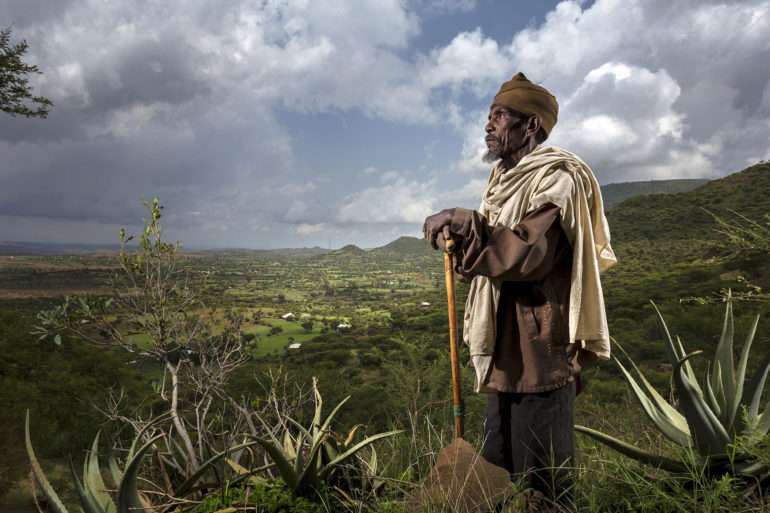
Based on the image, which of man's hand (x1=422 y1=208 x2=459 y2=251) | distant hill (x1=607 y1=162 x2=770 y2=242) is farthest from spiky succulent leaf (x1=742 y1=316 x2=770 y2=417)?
distant hill (x1=607 y1=162 x2=770 y2=242)

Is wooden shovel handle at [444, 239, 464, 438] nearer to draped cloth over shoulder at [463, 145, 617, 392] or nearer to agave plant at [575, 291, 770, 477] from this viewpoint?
draped cloth over shoulder at [463, 145, 617, 392]

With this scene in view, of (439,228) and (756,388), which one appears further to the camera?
(756,388)

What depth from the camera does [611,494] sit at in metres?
2.15

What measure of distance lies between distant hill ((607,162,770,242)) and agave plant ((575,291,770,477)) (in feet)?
150

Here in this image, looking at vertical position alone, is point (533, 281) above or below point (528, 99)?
below

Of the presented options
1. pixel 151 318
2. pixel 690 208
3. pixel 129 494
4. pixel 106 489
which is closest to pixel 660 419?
pixel 129 494

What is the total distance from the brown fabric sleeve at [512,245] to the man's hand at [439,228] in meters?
0.03

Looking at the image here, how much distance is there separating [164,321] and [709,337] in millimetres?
19524

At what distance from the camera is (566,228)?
1878 millimetres

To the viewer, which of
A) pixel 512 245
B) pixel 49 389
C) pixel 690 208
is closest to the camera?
pixel 512 245

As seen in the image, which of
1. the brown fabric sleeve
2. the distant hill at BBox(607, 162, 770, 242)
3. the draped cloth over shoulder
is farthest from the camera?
the distant hill at BBox(607, 162, 770, 242)

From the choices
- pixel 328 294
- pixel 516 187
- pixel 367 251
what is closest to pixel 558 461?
pixel 516 187

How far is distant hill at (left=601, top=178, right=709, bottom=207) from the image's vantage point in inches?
4857

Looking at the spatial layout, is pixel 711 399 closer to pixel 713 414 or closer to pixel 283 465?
pixel 713 414
